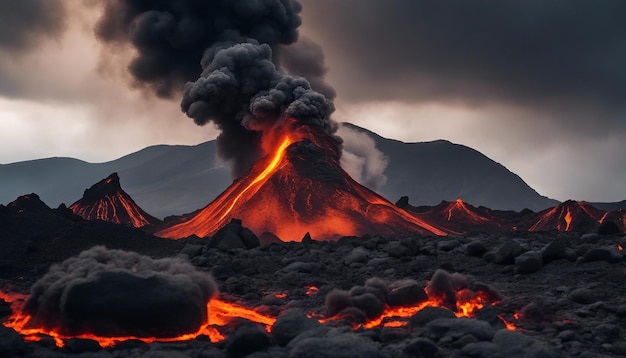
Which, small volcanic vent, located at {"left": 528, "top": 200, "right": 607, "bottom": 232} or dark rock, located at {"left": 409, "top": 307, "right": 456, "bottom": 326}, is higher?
small volcanic vent, located at {"left": 528, "top": 200, "right": 607, "bottom": 232}


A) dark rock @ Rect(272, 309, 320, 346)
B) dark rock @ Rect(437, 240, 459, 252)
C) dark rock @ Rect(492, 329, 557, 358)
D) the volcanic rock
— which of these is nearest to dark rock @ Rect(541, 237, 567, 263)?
dark rock @ Rect(437, 240, 459, 252)

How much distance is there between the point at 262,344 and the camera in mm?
9719

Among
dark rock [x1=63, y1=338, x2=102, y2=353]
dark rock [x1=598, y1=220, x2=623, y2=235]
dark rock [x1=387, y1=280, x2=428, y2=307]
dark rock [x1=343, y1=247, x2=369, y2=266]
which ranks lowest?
dark rock [x1=63, y1=338, x2=102, y2=353]

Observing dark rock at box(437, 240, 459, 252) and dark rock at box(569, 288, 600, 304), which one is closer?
dark rock at box(569, 288, 600, 304)

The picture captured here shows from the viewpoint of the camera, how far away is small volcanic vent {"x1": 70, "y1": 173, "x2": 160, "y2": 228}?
191 ft

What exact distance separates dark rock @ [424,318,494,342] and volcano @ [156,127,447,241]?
26643mm

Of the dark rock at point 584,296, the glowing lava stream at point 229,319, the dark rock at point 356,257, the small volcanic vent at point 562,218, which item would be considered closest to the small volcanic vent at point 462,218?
the small volcanic vent at point 562,218

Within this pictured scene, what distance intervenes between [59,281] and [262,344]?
474cm

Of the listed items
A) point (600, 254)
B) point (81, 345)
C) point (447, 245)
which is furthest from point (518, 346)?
point (447, 245)

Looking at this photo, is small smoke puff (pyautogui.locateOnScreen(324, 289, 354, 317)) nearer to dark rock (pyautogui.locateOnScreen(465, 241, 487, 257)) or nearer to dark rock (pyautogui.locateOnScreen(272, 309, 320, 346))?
dark rock (pyautogui.locateOnScreen(272, 309, 320, 346))

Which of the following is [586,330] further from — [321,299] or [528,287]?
[321,299]

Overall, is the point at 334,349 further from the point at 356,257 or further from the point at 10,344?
the point at 356,257

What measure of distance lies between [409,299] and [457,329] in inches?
94.6

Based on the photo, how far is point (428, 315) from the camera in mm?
10891
